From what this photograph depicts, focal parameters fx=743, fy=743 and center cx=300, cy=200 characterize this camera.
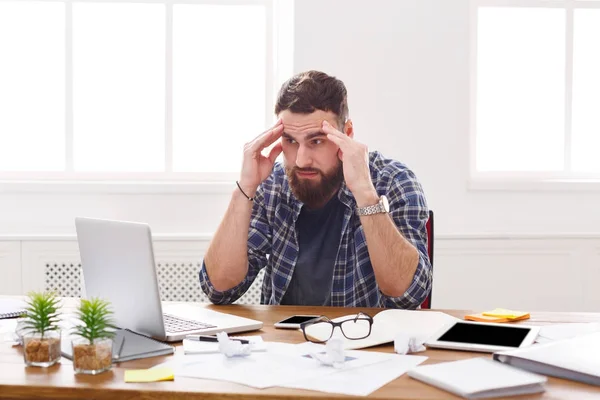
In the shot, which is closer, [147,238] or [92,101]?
[147,238]

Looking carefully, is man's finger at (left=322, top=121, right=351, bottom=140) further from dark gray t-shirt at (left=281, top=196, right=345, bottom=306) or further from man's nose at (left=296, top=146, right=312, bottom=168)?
dark gray t-shirt at (left=281, top=196, right=345, bottom=306)

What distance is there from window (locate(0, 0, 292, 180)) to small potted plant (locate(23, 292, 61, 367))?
2.50m

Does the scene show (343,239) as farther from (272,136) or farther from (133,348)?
(133,348)

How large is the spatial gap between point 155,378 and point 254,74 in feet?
9.15

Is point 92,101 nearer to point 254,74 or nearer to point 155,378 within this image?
point 254,74

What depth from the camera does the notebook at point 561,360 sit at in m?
1.13

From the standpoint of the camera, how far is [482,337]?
4.58ft

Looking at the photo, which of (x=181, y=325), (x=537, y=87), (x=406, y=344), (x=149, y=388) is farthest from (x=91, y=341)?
(x=537, y=87)

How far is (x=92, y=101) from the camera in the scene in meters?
3.70

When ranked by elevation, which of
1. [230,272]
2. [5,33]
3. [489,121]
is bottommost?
[230,272]

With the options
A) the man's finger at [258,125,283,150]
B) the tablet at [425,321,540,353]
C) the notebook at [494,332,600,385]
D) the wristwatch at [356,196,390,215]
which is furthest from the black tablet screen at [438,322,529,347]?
the man's finger at [258,125,283,150]

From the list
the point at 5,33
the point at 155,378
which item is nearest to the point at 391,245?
the point at 155,378

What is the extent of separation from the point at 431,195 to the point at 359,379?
2488 mm

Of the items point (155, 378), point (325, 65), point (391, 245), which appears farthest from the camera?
point (325, 65)
